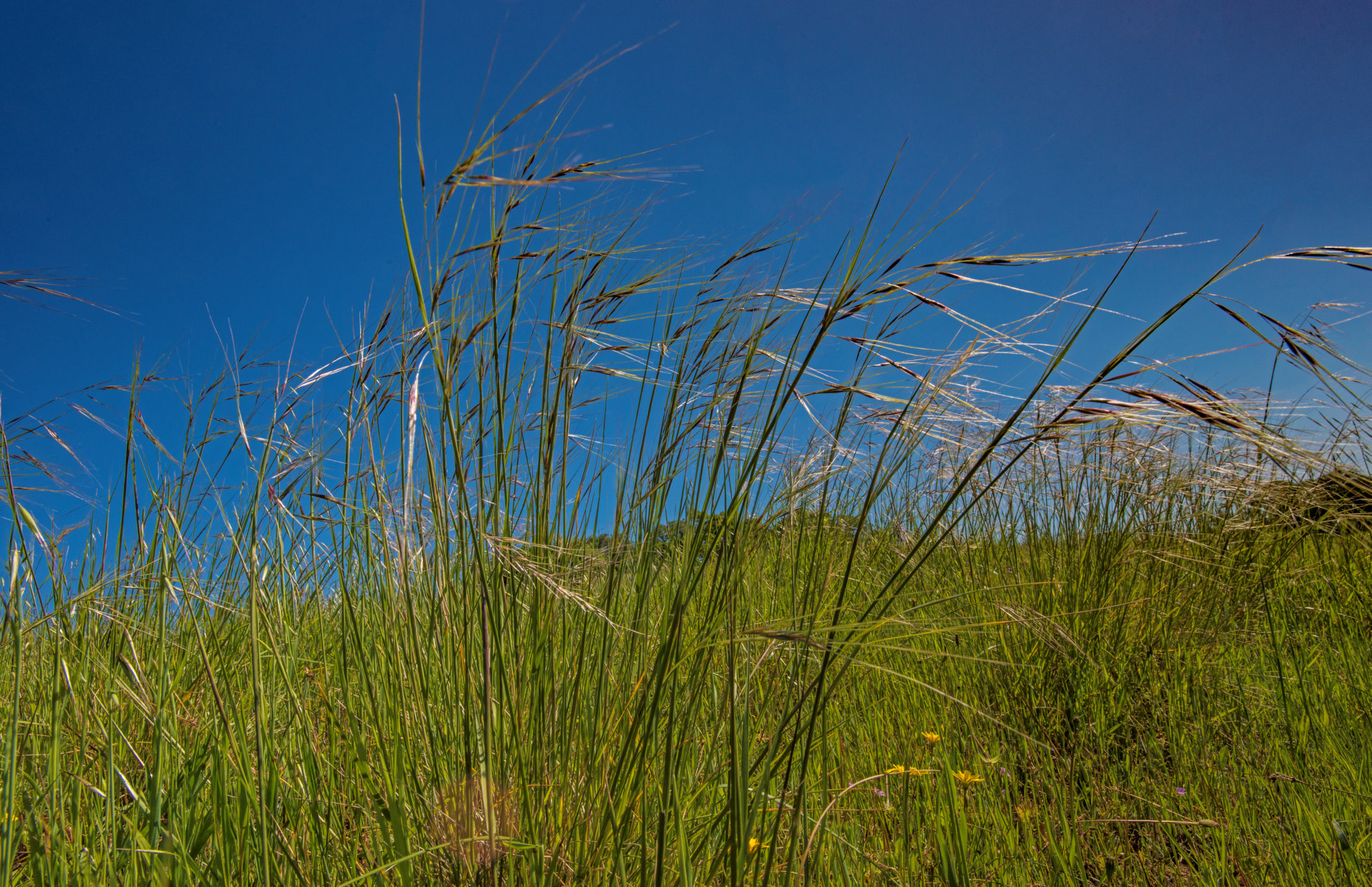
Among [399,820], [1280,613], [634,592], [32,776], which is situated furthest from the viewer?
[1280,613]

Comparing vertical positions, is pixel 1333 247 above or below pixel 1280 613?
above

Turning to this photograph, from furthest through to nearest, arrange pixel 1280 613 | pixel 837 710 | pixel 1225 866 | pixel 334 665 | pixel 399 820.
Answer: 1. pixel 1280 613
2. pixel 837 710
3. pixel 334 665
4. pixel 1225 866
5. pixel 399 820

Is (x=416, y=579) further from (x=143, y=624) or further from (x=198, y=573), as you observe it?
(x=198, y=573)

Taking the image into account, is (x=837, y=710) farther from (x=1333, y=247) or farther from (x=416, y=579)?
(x=1333, y=247)

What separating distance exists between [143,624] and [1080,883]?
2187mm

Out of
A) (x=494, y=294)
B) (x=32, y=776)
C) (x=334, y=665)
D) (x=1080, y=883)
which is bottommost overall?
(x=1080, y=883)

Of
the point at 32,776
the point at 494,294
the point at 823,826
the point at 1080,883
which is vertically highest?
the point at 494,294

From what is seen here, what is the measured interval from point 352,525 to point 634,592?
0.62 meters

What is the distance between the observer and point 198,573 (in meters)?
1.82

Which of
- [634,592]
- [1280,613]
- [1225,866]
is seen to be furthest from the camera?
[1280,613]

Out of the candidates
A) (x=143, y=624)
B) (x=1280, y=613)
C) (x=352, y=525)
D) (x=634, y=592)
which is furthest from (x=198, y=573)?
(x=1280, y=613)

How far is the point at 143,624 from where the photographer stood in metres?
1.54

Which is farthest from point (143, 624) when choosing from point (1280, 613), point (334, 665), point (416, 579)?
point (1280, 613)

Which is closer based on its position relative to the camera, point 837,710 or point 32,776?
point 32,776
